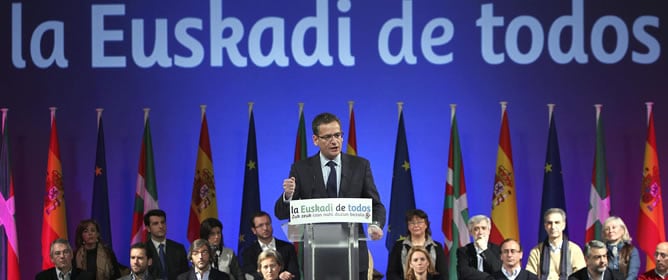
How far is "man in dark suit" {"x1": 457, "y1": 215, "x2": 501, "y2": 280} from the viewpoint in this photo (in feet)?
24.3

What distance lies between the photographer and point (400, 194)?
8828 millimetres

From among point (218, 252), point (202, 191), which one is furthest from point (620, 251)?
point (202, 191)

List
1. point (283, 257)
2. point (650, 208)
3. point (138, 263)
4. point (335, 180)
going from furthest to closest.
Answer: point (650, 208) < point (283, 257) < point (138, 263) < point (335, 180)

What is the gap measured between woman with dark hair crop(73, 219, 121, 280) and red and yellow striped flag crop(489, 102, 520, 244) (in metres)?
2.96

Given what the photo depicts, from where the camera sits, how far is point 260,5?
30.9 ft

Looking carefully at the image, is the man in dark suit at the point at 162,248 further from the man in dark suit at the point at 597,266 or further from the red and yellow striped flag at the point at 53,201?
the man in dark suit at the point at 597,266

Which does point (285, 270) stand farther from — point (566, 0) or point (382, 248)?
point (566, 0)

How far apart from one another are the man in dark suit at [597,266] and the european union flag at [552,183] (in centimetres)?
149

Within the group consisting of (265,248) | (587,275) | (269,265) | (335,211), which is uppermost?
(335,211)

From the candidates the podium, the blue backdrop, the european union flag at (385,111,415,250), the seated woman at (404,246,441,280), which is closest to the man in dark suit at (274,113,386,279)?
the podium

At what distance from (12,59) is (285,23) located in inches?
92.1

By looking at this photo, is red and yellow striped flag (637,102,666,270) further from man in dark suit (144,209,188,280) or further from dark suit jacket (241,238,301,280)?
man in dark suit (144,209,188,280)

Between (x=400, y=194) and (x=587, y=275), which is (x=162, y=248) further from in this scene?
(x=587, y=275)

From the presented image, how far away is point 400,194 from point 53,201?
279 cm
